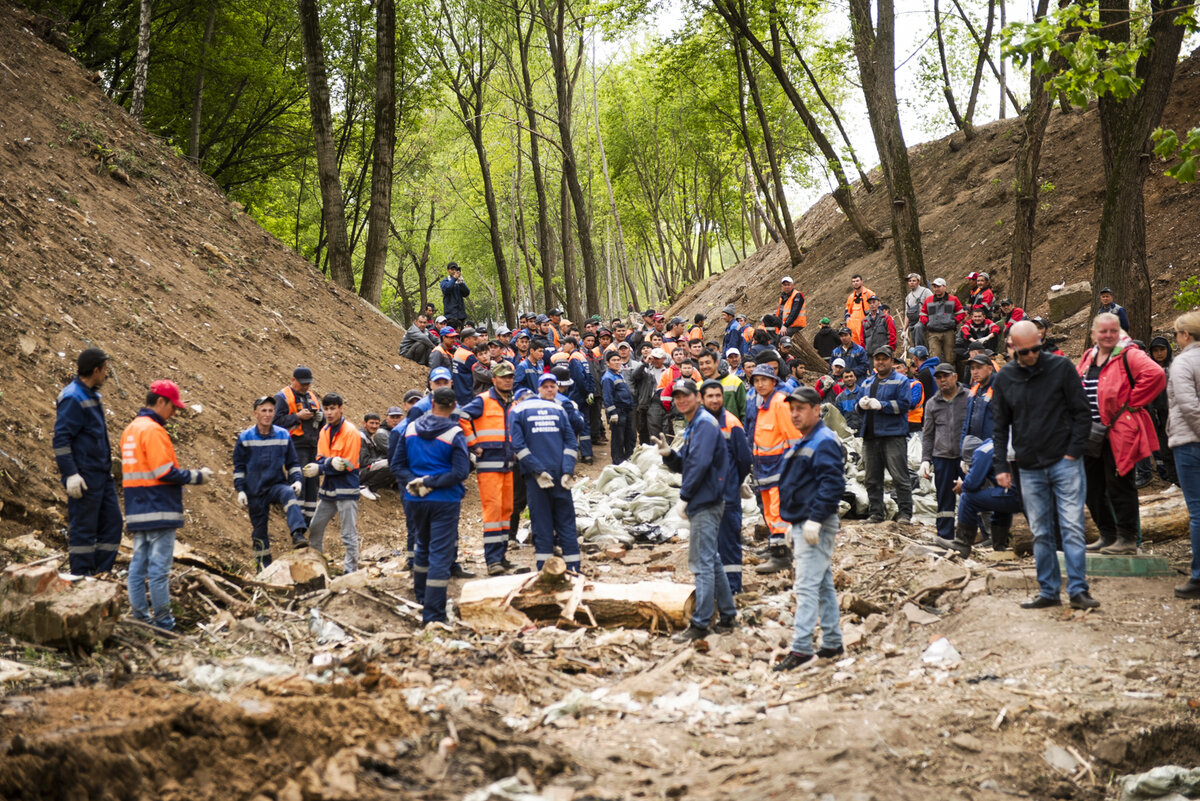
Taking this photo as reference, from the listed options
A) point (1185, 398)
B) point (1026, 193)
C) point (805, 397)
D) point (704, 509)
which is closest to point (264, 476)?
point (704, 509)

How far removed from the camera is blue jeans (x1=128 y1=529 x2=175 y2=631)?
7207 millimetres

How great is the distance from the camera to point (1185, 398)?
275 inches

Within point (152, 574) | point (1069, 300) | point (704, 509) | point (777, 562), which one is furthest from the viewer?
point (1069, 300)

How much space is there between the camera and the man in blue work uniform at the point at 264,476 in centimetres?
942

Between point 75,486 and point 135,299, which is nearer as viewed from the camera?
point 75,486

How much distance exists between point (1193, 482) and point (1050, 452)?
1213 millimetres

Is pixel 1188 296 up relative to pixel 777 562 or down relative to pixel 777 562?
up

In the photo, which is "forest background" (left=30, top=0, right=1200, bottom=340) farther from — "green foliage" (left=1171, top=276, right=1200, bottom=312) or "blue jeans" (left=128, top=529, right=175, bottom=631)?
"blue jeans" (left=128, top=529, right=175, bottom=631)

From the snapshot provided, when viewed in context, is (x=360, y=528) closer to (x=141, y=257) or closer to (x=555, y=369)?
(x=555, y=369)

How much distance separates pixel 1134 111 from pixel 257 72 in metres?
20.1

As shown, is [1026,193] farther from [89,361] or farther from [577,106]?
[577,106]

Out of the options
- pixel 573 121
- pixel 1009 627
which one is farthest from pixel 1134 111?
pixel 573 121

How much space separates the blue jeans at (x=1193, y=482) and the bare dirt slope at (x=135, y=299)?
9.16m

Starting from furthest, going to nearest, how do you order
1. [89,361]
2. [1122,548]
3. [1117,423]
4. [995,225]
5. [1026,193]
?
[995,225] → [1026,193] → [1122,548] → [1117,423] → [89,361]
